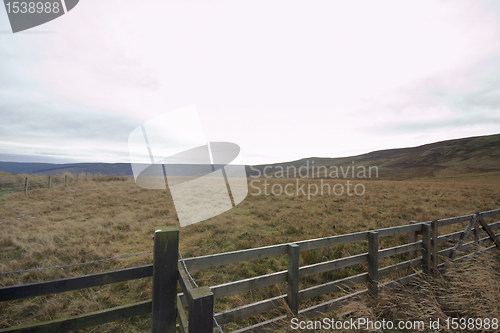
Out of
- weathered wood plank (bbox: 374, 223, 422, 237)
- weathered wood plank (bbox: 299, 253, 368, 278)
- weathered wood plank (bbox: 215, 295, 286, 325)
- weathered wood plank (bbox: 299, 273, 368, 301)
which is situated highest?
weathered wood plank (bbox: 374, 223, 422, 237)

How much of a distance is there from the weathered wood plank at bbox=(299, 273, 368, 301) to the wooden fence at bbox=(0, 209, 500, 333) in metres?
0.01

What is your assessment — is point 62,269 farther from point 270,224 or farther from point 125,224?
point 270,224

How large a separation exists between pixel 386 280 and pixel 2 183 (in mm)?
33803

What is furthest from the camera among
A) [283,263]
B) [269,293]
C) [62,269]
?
[283,263]

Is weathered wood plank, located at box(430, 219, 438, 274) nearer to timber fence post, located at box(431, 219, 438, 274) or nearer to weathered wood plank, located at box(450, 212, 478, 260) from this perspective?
timber fence post, located at box(431, 219, 438, 274)

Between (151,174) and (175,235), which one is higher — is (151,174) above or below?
above

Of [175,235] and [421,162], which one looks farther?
[421,162]

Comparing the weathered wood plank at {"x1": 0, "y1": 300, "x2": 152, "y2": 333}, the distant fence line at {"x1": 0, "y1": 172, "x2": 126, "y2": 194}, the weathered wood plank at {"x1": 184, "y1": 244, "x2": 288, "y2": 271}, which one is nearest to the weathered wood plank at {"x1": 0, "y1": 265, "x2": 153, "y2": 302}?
the weathered wood plank at {"x1": 0, "y1": 300, "x2": 152, "y2": 333}

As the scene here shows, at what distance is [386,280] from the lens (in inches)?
197

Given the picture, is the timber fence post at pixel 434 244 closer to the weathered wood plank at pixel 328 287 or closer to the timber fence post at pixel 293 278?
the weathered wood plank at pixel 328 287

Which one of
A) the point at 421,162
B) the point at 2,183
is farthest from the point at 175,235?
the point at 421,162

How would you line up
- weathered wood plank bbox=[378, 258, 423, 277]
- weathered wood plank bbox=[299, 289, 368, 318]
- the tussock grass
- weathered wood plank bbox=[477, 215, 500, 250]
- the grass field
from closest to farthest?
the tussock grass
weathered wood plank bbox=[299, 289, 368, 318]
the grass field
weathered wood plank bbox=[378, 258, 423, 277]
weathered wood plank bbox=[477, 215, 500, 250]

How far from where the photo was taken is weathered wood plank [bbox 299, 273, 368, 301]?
400 centimetres

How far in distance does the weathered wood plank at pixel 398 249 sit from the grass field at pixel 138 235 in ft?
4.37
